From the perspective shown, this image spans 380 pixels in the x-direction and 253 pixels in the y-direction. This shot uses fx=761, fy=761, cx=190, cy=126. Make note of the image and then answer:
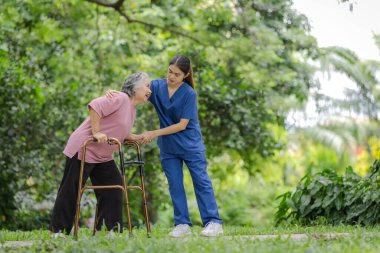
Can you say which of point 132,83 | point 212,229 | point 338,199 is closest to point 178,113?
point 132,83

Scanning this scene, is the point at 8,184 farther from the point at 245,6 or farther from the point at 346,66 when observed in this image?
the point at 346,66

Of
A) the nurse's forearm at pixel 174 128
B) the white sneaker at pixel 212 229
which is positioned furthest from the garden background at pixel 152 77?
the nurse's forearm at pixel 174 128

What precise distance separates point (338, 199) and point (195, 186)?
2562 mm

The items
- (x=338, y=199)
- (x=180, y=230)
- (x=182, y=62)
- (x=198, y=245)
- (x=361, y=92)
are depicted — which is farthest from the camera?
(x=361, y=92)

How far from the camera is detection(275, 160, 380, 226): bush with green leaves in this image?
27.6 ft

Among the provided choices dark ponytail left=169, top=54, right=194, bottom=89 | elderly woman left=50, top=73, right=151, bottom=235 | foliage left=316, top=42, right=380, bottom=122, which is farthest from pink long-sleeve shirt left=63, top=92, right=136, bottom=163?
foliage left=316, top=42, right=380, bottom=122

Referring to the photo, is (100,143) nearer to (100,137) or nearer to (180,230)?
(100,137)

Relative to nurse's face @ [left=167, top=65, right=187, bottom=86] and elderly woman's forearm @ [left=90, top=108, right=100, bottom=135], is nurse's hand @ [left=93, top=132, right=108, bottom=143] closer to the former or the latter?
elderly woman's forearm @ [left=90, top=108, right=100, bottom=135]

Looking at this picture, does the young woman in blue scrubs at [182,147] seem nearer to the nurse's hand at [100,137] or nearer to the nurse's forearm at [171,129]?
the nurse's forearm at [171,129]

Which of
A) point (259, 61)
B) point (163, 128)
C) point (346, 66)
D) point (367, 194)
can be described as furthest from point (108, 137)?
point (346, 66)

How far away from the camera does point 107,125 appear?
6344mm

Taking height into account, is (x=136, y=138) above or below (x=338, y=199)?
above

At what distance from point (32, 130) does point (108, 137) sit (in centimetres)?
623

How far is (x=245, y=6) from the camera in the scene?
15.5 m
